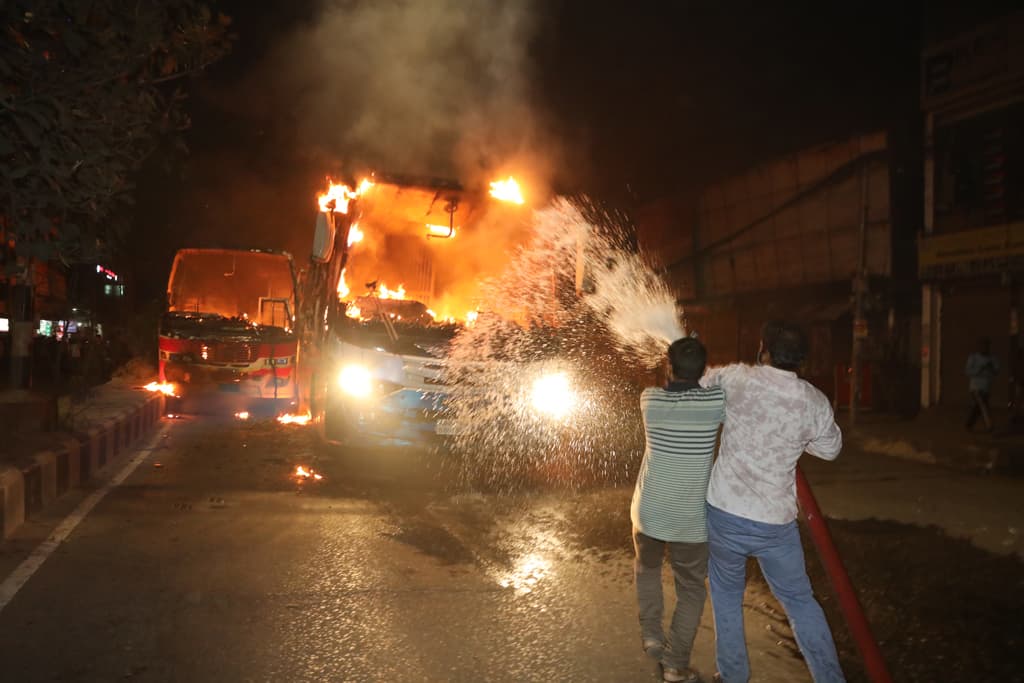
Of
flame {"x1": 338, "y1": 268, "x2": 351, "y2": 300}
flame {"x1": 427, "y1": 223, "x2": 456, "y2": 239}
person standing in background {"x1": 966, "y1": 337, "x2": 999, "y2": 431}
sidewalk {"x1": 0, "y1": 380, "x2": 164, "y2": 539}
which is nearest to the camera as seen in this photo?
sidewalk {"x1": 0, "y1": 380, "x2": 164, "y2": 539}

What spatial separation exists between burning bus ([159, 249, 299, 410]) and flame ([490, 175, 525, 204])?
5.13 meters

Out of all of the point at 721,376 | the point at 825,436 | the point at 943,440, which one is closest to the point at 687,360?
the point at 721,376

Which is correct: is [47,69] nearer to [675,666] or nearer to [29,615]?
[29,615]

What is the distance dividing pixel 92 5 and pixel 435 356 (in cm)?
452

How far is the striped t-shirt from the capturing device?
3531 mm

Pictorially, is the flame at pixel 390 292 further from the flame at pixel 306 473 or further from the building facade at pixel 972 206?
the building facade at pixel 972 206

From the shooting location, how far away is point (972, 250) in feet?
52.0

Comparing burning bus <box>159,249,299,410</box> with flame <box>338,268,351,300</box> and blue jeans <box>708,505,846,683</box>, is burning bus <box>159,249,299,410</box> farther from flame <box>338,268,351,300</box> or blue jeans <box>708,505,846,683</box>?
blue jeans <box>708,505,846,683</box>

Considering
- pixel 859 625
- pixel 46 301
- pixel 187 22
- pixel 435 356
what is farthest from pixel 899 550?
pixel 46 301

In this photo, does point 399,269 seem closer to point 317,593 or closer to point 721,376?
point 317,593

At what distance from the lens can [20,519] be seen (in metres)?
6.30

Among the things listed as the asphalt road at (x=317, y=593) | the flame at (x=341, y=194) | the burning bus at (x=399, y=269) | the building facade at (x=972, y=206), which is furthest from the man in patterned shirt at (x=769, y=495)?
the building facade at (x=972, y=206)

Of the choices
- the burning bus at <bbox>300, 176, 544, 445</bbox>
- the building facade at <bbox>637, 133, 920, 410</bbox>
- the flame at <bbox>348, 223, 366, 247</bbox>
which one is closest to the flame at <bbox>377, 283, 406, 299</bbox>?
the burning bus at <bbox>300, 176, 544, 445</bbox>

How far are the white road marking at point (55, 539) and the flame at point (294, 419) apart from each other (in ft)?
11.6
